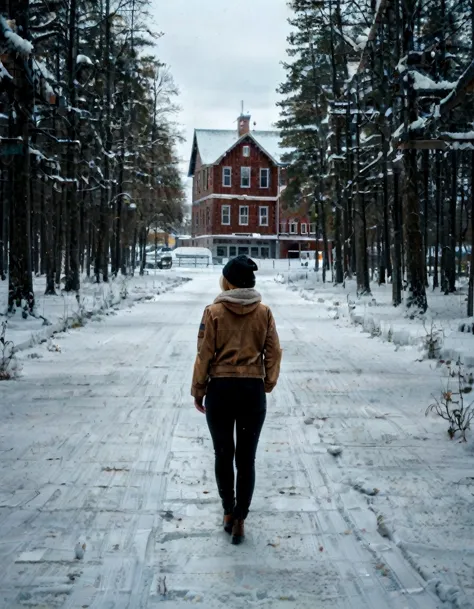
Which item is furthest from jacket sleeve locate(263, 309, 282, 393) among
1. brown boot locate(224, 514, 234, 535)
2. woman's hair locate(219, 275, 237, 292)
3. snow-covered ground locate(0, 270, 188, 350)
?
snow-covered ground locate(0, 270, 188, 350)

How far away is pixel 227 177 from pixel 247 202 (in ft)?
11.5

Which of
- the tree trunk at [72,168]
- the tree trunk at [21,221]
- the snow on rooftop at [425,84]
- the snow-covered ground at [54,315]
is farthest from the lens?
the tree trunk at [72,168]

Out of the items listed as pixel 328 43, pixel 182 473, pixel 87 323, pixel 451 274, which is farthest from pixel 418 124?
pixel 328 43

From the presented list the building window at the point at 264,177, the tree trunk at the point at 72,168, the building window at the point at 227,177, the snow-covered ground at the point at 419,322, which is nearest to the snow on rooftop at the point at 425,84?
the snow-covered ground at the point at 419,322

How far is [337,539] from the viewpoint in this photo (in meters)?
4.96

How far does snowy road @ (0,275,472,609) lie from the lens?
4219mm

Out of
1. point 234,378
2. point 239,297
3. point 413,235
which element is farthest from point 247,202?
point 234,378

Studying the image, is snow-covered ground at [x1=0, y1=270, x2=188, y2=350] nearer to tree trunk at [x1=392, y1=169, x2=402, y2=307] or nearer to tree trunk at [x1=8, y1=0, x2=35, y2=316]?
tree trunk at [x1=8, y1=0, x2=35, y2=316]

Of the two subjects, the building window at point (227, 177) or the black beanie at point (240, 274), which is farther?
the building window at point (227, 177)

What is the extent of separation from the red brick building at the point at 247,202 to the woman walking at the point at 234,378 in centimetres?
7723

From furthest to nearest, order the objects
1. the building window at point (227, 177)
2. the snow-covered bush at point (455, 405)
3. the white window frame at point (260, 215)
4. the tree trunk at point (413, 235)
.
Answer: the white window frame at point (260, 215)
the building window at point (227, 177)
the tree trunk at point (413, 235)
the snow-covered bush at point (455, 405)

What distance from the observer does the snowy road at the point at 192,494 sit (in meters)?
4.22

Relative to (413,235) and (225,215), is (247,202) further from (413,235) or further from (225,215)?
(413,235)

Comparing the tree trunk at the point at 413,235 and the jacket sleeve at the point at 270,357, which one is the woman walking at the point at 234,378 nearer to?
the jacket sleeve at the point at 270,357
